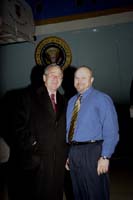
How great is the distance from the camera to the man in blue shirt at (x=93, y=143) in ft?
6.07

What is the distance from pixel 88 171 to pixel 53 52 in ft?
9.44

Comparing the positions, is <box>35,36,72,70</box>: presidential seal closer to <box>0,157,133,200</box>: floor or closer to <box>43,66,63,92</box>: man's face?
<box>0,157,133,200</box>: floor

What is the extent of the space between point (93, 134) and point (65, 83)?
7.83 ft

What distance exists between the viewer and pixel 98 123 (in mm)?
1918

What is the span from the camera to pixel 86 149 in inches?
74.2

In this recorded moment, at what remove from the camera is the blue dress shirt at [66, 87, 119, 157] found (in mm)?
1844

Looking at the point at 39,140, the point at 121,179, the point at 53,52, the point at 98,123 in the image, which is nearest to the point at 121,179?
the point at 121,179

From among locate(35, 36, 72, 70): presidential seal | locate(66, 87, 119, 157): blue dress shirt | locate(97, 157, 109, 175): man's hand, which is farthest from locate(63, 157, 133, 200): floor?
locate(35, 36, 72, 70): presidential seal

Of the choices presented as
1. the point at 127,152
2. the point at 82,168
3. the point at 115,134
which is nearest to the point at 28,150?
the point at 82,168

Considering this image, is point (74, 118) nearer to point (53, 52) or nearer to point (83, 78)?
point (83, 78)

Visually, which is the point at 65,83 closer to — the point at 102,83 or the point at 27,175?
the point at 102,83

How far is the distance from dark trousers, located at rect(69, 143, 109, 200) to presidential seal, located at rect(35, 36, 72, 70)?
2.55 metres

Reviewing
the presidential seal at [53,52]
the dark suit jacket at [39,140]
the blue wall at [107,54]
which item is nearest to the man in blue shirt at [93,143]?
the dark suit jacket at [39,140]

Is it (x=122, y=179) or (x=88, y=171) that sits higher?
(x=88, y=171)
